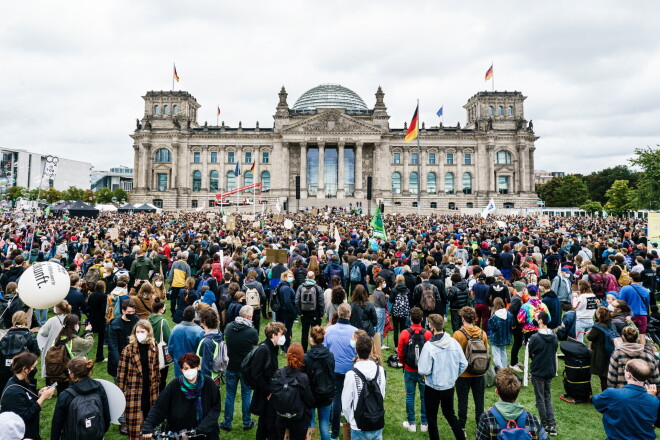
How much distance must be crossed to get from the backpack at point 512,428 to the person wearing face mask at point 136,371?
4356mm

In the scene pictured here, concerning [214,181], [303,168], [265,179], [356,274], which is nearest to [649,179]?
[356,274]

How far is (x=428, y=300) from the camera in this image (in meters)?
9.28

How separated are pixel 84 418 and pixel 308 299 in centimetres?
533

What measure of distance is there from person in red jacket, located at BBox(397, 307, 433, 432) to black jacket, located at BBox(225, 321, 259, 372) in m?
2.50

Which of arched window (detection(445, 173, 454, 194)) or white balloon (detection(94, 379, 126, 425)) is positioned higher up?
arched window (detection(445, 173, 454, 194))

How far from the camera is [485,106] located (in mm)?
78875

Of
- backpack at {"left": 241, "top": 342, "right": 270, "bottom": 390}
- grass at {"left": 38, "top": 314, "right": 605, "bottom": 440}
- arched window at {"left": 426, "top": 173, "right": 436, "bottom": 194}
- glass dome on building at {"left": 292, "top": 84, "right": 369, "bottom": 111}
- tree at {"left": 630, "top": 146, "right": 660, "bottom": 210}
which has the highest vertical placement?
glass dome on building at {"left": 292, "top": 84, "right": 369, "bottom": 111}

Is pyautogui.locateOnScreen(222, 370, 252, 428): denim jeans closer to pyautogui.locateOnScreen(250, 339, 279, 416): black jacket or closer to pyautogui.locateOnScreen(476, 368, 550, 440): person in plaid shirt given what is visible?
pyautogui.locateOnScreen(250, 339, 279, 416): black jacket

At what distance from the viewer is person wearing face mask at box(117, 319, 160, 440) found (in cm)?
550

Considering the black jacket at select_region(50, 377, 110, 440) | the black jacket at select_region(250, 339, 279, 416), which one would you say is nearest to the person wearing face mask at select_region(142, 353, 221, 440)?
the black jacket at select_region(50, 377, 110, 440)

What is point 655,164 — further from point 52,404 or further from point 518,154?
point 52,404

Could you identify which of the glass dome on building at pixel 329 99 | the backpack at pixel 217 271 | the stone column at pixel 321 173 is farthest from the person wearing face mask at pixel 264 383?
the glass dome on building at pixel 329 99

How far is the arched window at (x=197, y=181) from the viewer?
78.1 meters

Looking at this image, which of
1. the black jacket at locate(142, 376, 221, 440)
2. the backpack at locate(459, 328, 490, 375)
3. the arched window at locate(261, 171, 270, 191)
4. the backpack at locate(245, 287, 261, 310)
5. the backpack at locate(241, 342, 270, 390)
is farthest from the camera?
the arched window at locate(261, 171, 270, 191)
